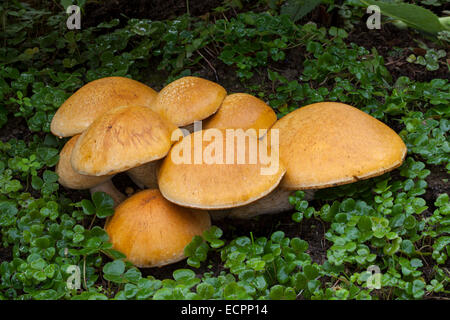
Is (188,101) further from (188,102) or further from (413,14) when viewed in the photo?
(413,14)

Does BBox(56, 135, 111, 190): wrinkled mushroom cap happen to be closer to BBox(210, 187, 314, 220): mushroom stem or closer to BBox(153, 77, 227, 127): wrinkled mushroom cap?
BBox(153, 77, 227, 127): wrinkled mushroom cap

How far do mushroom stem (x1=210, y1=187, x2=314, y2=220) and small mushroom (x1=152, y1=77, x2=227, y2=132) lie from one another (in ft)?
1.98

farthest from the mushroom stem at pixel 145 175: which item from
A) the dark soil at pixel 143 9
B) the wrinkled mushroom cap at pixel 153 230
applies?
the dark soil at pixel 143 9

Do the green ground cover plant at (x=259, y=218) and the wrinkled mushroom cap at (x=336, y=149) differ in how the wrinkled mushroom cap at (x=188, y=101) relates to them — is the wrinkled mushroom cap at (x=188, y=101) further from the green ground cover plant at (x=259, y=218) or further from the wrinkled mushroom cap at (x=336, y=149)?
the green ground cover plant at (x=259, y=218)

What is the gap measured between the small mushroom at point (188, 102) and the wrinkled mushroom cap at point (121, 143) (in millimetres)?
169

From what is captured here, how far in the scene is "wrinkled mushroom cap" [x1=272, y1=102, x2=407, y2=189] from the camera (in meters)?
2.31

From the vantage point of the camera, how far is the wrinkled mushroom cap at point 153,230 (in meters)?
2.37

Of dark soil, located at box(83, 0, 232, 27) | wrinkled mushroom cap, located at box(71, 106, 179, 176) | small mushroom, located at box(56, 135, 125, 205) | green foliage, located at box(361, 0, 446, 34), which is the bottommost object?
small mushroom, located at box(56, 135, 125, 205)

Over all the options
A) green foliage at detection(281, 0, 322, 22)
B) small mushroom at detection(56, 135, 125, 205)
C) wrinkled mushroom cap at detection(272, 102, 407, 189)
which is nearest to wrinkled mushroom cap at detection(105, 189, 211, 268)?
small mushroom at detection(56, 135, 125, 205)

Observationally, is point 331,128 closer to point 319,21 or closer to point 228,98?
point 228,98

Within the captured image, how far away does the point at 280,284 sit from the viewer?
2.22 m
